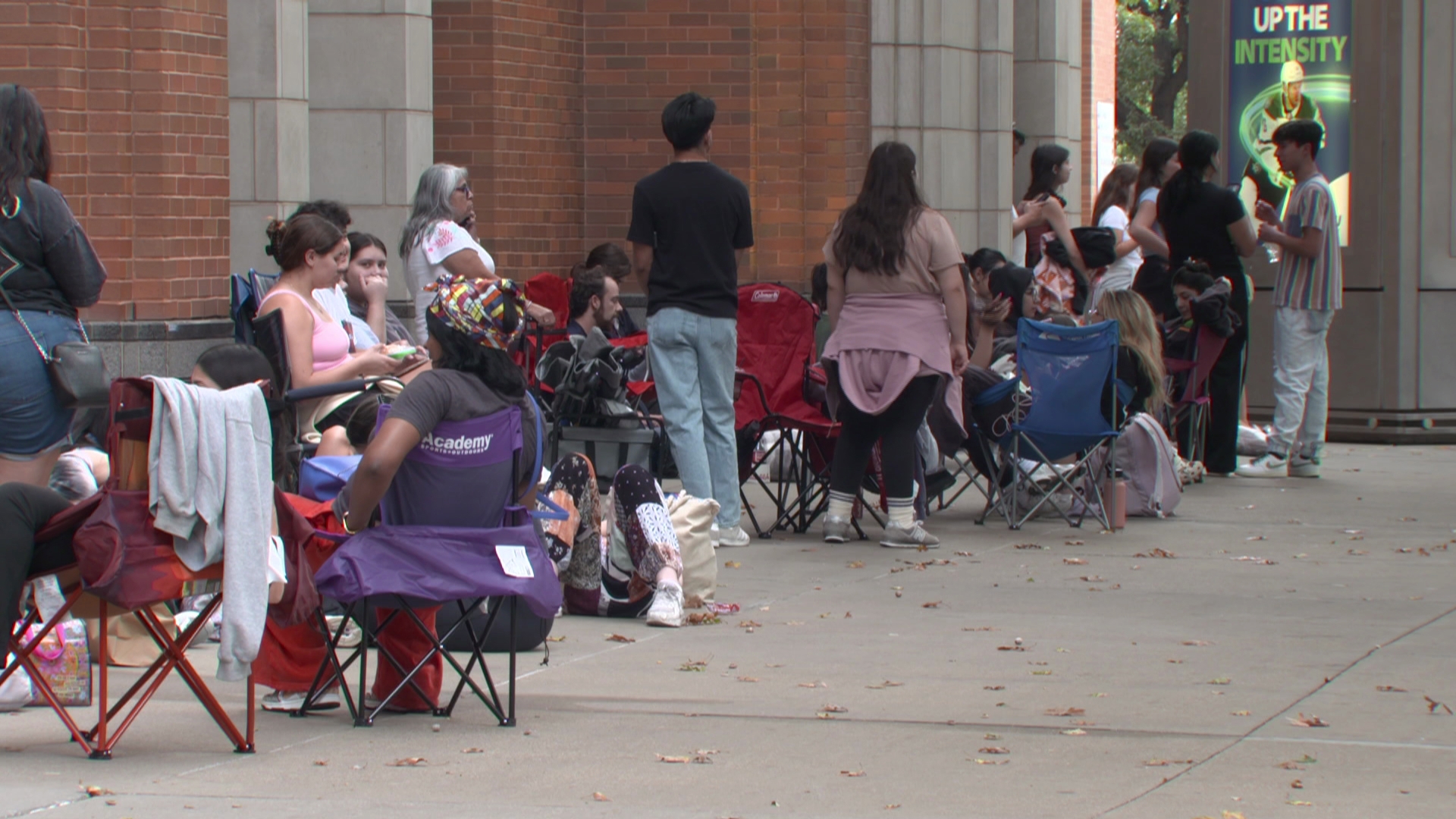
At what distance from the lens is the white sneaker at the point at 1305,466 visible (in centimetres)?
1244

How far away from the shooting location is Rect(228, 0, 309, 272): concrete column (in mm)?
10500

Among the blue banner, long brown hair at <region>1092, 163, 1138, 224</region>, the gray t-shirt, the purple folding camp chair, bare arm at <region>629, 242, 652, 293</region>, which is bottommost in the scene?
the purple folding camp chair

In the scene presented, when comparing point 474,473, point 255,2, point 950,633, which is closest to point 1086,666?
point 950,633

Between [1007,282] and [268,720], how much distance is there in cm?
646

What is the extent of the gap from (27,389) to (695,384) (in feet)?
10.8

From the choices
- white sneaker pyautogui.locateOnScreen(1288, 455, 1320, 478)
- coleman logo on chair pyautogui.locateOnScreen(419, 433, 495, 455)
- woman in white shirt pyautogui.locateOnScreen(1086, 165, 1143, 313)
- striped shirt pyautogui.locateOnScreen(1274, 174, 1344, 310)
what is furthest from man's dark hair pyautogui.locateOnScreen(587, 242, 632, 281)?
coleman logo on chair pyautogui.locateOnScreen(419, 433, 495, 455)

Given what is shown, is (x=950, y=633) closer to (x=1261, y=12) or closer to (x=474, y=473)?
(x=474, y=473)

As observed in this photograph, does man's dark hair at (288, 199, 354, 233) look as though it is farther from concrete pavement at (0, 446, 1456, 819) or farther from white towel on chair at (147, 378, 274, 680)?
white towel on chair at (147, 378, 274, 680)

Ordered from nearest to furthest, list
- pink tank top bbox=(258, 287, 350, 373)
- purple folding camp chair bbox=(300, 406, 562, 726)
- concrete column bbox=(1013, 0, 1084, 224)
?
1. purple folding camp chair bbox=(300, 406, 562, 726)
2. pink tank top bbox=(258, 287, 350, 373)
3. concrete column bbox=(1013, 0, 1084, 224)

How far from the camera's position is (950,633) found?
729cm

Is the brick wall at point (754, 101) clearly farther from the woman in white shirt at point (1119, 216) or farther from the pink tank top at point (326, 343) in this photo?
the pink tank top at point (326, 343)

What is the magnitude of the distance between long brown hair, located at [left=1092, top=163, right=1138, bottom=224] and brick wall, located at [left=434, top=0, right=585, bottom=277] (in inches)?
146

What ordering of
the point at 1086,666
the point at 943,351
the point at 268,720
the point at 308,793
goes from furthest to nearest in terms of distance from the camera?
the point at 943,351, the point at 1086,666, the point at 268,720, the point at 308,793

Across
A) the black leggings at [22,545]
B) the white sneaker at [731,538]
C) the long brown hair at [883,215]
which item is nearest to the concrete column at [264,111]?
the white sneaker at [731,538]
